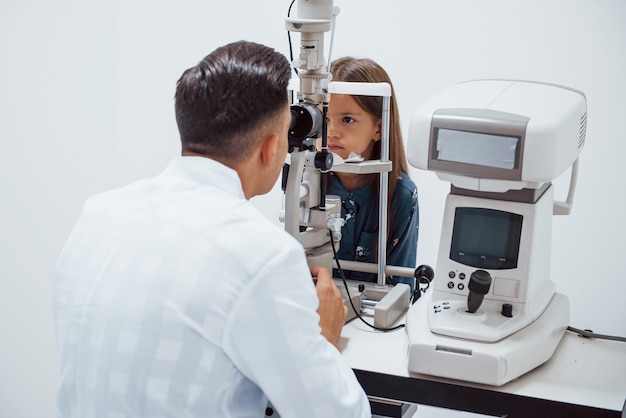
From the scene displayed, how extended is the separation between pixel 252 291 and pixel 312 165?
62 cm

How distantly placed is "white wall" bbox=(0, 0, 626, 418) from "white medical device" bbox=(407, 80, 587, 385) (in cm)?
92

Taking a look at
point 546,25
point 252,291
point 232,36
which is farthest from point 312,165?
point 232,36

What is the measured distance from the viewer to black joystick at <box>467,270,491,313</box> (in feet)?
4.71

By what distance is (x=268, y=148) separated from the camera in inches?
50.6

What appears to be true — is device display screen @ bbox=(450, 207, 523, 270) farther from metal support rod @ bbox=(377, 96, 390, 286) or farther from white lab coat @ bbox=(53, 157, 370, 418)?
white lab coat @ bbox=(53, 157, 370, 418)

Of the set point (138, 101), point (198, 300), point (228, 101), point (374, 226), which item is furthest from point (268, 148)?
point (138, 101)

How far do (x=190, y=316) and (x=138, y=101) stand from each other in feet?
6.92

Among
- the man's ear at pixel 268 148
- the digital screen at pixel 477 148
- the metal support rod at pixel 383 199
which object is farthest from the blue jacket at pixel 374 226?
the man's ear at pixel 268 148

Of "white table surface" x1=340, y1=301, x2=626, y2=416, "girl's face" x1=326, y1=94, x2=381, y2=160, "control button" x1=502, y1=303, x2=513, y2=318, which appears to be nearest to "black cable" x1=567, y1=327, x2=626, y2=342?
"white table surface" x1=340, y1=301, x2=626, y2=416

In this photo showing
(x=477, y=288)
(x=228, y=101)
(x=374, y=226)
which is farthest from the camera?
(x=374, y=226)

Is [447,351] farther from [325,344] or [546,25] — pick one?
[546,25]

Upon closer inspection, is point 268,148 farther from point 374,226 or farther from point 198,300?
point 374,226

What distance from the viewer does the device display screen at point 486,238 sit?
1485 mm

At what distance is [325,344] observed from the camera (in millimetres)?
1163
